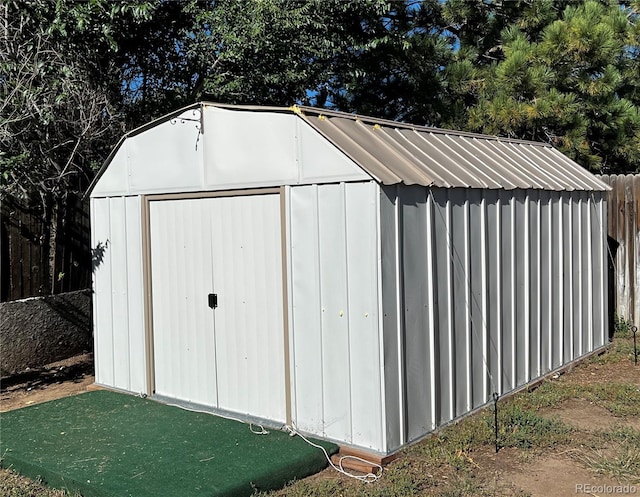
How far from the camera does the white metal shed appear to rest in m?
4.79

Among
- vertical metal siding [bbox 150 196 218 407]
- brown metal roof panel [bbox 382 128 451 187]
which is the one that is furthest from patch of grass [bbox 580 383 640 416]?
vertical metal siding [bbox 150 196 218 407]

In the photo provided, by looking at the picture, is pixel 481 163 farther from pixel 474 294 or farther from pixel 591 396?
pixel 591 396

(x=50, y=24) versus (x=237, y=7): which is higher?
(x=237, y=7)

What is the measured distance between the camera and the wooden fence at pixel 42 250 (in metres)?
7.63

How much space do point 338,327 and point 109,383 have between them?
315cm

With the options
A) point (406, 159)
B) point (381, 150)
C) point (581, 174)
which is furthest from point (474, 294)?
point (581, 174)

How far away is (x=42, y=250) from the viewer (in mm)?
8055

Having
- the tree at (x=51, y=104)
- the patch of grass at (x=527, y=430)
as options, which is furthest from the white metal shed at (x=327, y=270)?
the tree at (x=51, y=104)

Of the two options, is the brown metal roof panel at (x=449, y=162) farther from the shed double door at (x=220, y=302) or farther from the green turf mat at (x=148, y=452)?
the green turf mat at (x=148, y=452)

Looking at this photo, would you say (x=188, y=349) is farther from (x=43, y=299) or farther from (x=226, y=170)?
(x=43, y=299)

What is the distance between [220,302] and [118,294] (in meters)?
1.49

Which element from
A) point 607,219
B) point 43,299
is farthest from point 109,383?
point 607,219

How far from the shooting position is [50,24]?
716cm

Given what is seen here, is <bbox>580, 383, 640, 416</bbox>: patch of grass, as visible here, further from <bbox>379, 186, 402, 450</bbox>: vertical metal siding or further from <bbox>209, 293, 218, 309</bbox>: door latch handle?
<bbox>209, 293, 218, 309</bbox>: door latch handle
